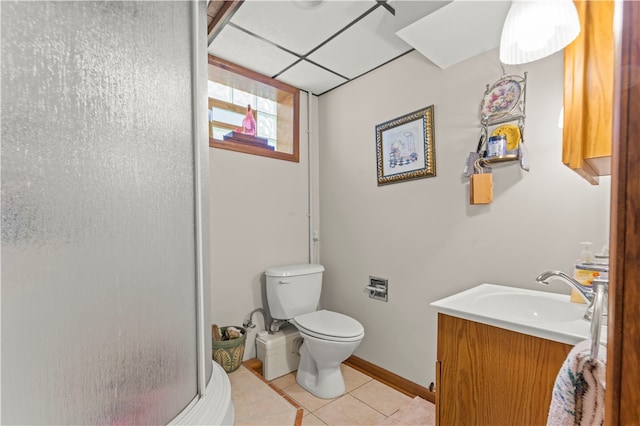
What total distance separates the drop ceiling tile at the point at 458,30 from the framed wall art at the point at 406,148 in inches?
12.9

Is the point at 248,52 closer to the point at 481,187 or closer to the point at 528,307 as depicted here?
the point at 481,187

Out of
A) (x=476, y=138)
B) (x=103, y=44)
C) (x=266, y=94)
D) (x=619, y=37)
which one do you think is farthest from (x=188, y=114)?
(x=266, y=94)

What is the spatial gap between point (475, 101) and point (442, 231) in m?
0.75

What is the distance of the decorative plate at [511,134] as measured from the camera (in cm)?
148

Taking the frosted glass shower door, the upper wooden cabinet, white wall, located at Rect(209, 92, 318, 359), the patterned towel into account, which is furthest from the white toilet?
the upper wooden cabinet

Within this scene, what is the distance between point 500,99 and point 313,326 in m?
1.67

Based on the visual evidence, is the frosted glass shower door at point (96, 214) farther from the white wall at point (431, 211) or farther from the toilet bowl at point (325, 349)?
the white wall at point (431, 211)

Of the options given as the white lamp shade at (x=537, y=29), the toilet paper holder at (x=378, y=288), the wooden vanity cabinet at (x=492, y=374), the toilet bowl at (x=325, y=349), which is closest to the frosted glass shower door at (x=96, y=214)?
the wooden vanity cabinet at (x=492, y=374)

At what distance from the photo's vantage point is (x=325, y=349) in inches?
71.0

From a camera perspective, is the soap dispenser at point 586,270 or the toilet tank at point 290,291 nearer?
the soap dispenser at point 586,270

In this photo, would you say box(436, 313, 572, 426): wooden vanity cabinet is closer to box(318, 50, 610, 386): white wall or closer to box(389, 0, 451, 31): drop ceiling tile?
box(318, 50, 610, 386): white wall

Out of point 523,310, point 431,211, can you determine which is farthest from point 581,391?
point 431,211

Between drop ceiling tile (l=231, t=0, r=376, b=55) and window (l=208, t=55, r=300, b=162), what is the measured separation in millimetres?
457

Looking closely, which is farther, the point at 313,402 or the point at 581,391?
the point at 313,402
